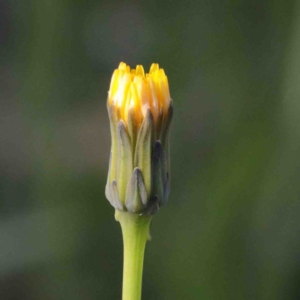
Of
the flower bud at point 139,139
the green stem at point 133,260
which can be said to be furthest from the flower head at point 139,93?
the green stem at point 133,260

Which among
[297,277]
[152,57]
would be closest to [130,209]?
[152,57]

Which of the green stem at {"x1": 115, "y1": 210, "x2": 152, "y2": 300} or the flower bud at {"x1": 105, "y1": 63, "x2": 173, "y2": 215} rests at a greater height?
the flower bud at {"x1": 105, "y1": 63, "x2": 173, "y2": 215}

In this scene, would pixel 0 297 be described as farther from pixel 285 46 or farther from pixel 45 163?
pixel 285 46

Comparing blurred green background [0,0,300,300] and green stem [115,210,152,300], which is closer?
green stem [115,210,152,300]

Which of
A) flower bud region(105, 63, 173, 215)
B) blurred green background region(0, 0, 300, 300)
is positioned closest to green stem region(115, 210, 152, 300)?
flower bud region(105, 63, 173, 215)

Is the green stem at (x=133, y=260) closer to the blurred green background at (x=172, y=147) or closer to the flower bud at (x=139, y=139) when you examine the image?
the flower bud at (x=139, y=139)

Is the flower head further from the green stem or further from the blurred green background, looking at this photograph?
the blurred green background
